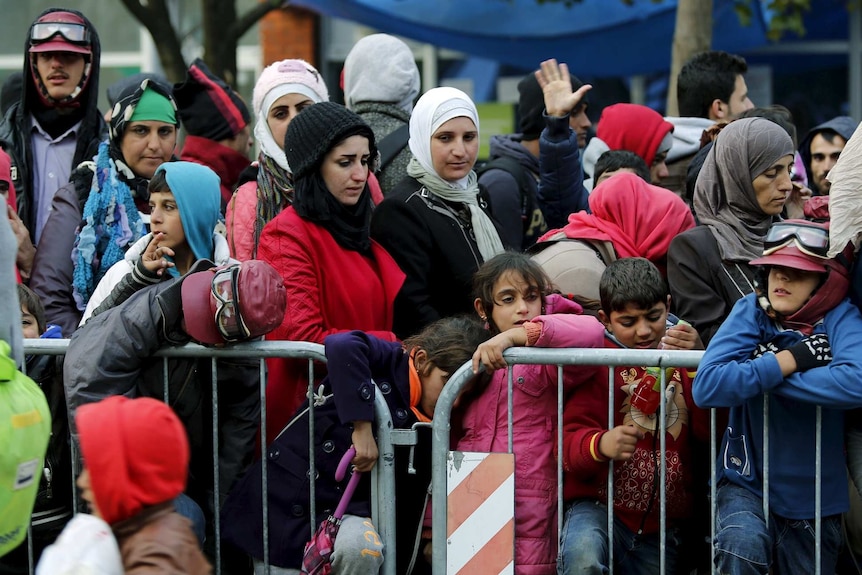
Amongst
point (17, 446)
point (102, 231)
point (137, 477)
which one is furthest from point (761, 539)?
point (102, 231)

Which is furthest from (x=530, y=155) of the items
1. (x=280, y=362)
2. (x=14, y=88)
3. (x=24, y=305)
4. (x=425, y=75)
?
(x=425, y=75)

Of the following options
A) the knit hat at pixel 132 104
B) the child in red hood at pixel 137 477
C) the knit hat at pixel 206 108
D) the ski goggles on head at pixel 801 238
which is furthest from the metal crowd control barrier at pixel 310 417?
the knit hat at pixel 206 108

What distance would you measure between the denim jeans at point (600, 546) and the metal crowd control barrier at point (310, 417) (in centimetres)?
65

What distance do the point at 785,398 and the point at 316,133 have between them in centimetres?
211

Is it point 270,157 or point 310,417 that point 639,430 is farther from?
point 270,157

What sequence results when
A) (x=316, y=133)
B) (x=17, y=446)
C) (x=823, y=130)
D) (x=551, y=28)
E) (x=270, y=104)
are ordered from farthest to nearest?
(x=551, y=28) → (x=823, y=130) → (x=270, y=104) → (x=316, y=133) → (x=17, y=446)

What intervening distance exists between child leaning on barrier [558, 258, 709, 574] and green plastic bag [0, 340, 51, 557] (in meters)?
1.94

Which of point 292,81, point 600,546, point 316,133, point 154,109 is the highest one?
point 292,81

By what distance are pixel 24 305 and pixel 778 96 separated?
979cm

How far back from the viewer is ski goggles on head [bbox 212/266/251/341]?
474cm

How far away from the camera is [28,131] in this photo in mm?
6258

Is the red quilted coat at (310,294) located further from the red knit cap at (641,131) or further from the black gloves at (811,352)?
the red knit cap at (641,131)

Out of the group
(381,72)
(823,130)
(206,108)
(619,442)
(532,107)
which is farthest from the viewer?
(823,130)

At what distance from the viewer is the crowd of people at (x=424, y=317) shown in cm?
465
